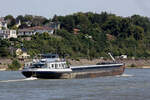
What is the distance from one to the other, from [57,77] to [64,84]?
26.7ft

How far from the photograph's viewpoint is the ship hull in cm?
7606

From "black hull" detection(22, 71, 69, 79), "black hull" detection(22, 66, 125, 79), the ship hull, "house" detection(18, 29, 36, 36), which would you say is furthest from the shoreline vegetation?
"black hull" detection(22, 71, 69, 79)

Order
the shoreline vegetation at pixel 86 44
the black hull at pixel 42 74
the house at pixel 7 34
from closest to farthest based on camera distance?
the black hull at pixel 42 74 → the shoreline vegetation at pixel 86 44 → the house at pixel 7 34

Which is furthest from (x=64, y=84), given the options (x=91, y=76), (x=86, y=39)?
(x=86, y=39)

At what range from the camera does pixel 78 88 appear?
65.2 m

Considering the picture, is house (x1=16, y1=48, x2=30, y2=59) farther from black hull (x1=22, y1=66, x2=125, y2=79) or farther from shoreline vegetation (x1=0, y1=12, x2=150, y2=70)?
black hull (x1=22, y1=66, x2=125, y2=79)

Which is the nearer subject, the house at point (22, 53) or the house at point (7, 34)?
the house at point (22, 53)

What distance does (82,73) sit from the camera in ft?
281

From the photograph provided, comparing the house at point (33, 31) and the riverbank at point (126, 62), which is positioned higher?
the house at point (33, 31)

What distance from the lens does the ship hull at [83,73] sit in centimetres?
7606

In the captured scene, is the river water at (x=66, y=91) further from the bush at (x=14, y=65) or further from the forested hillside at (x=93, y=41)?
the forested hillside at (x=93, y=41)

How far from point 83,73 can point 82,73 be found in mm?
291

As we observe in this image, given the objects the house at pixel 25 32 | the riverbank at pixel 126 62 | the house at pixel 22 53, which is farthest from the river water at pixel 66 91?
the house at pixel 25 32

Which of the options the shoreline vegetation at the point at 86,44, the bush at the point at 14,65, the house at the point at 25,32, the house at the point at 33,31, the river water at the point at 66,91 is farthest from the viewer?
the house at the point at 33,31
